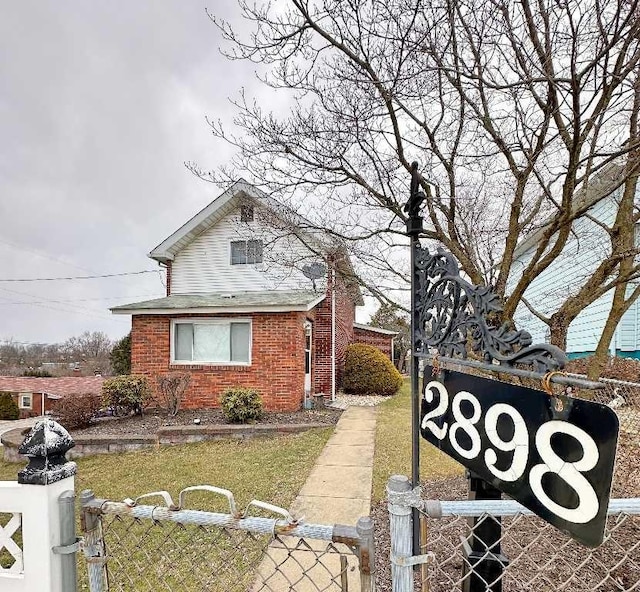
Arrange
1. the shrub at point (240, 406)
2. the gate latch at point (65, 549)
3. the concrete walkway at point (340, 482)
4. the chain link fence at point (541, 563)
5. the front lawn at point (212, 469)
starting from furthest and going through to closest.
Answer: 1. the shrub at point (240, 406)
2. the front lawn at point (212, 469)
3. the concrete walkway at point (340, 482)
4. the chain link fence at point (541, 563)
5. the gate latch at point (65, 549)

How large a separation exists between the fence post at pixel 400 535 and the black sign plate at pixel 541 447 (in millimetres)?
198

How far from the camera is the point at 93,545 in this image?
1.37 metres

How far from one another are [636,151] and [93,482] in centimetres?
679

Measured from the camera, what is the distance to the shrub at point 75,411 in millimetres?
7980

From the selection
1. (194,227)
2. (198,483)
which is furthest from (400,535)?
(194,227)

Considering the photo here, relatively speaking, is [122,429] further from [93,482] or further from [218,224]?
[218,224]

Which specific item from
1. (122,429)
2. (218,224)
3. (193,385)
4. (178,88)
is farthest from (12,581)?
(218,224)

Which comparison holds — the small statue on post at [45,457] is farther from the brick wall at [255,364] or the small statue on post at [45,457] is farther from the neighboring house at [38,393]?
the neighboring house at [38,393]

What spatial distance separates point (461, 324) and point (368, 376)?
38.7ft

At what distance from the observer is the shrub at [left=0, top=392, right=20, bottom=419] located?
14117 millimetres

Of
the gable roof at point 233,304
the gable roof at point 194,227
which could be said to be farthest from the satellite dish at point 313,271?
the gable roof at point 194,227

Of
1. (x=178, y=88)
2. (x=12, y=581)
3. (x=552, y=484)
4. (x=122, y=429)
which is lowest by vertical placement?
(x=122, y=429)

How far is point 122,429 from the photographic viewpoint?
7637 mm

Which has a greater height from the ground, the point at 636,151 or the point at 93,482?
the point at 636,151
